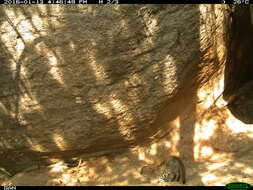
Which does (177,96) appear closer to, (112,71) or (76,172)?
(112,71)

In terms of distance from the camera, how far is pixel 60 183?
15.3 feet

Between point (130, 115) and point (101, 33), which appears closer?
point (101, 33)

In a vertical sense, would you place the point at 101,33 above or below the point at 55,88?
above

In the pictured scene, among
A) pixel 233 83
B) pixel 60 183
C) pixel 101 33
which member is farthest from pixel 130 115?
pixel 233 83

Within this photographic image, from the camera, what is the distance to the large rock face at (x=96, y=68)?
378cm

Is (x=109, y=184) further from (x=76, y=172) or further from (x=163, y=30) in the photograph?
(x=163, y=30)

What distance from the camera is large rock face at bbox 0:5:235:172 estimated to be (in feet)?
12.4

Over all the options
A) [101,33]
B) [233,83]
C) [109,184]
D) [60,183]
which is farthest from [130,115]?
[233,83]

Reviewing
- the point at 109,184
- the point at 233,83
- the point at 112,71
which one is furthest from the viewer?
the point at 233,83

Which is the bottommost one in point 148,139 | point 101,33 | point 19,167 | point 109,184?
point 109,184

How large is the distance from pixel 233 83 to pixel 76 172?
3.63 meters

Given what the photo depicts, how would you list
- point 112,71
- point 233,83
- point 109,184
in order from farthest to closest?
point 233,83 < point 109,184 < point 112,71

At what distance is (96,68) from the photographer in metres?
4.03

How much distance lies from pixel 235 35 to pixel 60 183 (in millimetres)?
4308
